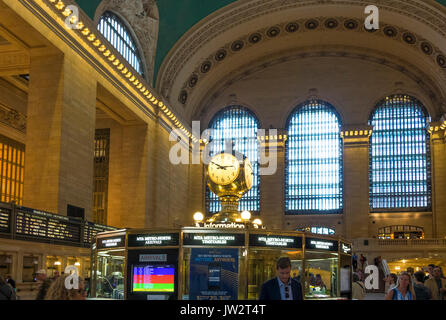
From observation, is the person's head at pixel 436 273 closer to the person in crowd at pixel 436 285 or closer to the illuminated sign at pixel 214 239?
the person in crowd at pixel 436 285

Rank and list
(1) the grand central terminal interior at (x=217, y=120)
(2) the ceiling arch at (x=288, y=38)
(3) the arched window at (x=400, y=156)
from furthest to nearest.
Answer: (3) the arched window at (x=400, y=156)
(2) the ceiling arch at (x=288, y=38)
(1) the grand central terminal interior at (x=217, y=120)

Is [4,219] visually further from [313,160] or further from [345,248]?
[313,160]

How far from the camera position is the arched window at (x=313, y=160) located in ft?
→ 103

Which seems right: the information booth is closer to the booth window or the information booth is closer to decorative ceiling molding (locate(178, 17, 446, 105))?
→ the booth window

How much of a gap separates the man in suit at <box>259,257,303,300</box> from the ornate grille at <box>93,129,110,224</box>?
21.9 meters

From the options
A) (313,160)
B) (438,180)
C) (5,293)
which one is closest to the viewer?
(5,293)

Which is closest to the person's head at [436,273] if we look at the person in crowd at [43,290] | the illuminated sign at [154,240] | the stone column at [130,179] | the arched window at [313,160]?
the illuminated sign at [154,240]

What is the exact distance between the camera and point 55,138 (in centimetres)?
1756

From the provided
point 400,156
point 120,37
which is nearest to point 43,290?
point 120,37

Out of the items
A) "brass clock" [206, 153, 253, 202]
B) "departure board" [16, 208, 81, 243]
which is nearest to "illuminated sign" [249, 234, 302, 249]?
"brass clock" [206, 153, 253, 202]

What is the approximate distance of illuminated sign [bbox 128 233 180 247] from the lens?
24.9ft

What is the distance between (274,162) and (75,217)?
15914mm

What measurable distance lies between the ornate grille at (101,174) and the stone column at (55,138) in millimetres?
7514

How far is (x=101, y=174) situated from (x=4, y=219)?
42.9 feet
